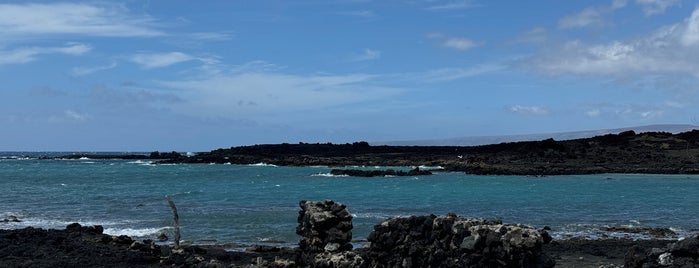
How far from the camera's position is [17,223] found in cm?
3738

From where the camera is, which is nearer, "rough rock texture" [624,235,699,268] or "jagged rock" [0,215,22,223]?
"rough rock texture" [624,235,699,268]

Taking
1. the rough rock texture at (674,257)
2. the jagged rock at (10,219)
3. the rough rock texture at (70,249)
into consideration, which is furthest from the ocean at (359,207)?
the rough rock texture at (674,257)

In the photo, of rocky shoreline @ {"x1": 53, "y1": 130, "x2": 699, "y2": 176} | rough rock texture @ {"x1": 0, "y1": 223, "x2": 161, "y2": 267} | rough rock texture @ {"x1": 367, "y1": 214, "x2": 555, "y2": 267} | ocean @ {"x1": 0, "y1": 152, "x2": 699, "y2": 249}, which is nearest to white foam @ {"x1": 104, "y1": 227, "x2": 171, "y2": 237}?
ocean @ {"x1": 0, "y1": 152, "x2": 699, "y2": 249}

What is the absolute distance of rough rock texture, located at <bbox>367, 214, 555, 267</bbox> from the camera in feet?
41.8

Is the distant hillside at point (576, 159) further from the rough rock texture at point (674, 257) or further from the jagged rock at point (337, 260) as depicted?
the rough rock texture at point (674, 257)

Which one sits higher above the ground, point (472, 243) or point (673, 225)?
point (472, 243)

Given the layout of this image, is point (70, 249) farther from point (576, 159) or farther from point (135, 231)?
point (576, 159)

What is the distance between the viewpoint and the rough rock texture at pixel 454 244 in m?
12.8

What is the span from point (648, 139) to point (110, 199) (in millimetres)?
105009

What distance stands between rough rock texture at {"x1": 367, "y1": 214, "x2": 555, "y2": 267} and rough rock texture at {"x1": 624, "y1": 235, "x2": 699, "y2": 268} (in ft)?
8.37

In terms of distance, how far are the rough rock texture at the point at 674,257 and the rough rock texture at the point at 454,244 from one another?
100 inches

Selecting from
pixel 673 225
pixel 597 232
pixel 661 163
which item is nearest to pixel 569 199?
pixel 673 225

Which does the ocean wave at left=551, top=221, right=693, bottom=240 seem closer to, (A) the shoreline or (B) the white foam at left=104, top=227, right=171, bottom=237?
(A) the shoreline

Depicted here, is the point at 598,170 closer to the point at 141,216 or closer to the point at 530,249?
the point at 141,216
